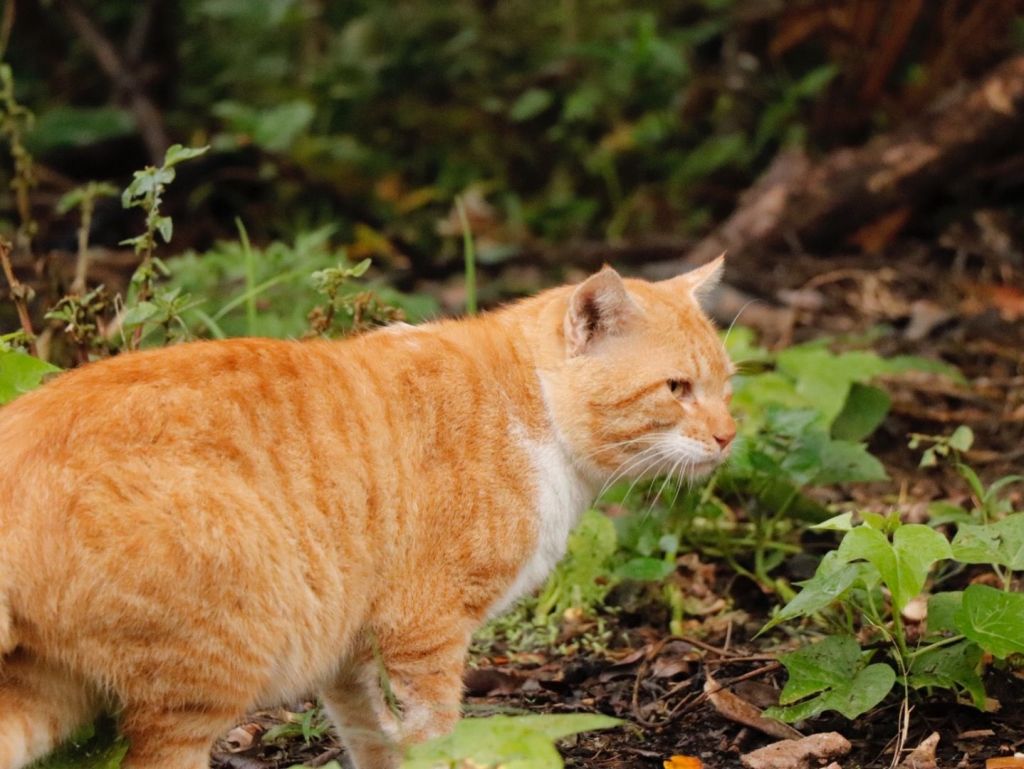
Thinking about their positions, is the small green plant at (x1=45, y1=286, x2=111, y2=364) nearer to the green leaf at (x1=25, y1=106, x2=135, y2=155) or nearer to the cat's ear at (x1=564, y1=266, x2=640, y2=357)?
the cat's ear at (x1=564, y1=266, x2=640, y2=357)

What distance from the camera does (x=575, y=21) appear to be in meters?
9.37

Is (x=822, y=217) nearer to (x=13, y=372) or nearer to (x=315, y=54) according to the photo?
(x=315, y=54)

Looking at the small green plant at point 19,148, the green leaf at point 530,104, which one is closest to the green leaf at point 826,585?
the small green plant at point 19,148

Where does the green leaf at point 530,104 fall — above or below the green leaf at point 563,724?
above

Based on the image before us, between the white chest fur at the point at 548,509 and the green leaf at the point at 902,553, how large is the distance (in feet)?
2.62

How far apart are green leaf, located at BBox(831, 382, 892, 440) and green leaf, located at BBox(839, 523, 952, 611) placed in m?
1.81

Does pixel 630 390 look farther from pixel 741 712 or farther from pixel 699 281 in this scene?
pixel 741 712

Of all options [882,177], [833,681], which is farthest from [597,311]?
[882,177]

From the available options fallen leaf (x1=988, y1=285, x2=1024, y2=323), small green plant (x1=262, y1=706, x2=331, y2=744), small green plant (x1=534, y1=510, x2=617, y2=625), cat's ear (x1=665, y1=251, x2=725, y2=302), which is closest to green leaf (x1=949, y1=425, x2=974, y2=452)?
cat's ear (x1=665, y1=251, x2=725, y2=302)

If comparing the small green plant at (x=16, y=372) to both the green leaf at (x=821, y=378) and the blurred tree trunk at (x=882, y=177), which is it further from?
the blurred tree trunk at (x=882, y=177)

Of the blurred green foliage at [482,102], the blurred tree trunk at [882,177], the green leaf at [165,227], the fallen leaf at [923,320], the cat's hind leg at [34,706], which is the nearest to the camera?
the cat's hind leg at [34,706]

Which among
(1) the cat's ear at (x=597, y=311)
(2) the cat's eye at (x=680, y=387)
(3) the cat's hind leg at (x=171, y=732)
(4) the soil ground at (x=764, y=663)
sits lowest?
(4) the soil ground at (x=764, y=663)

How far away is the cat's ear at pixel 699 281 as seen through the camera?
425cm

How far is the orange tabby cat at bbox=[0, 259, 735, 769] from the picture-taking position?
2885 millimetres
